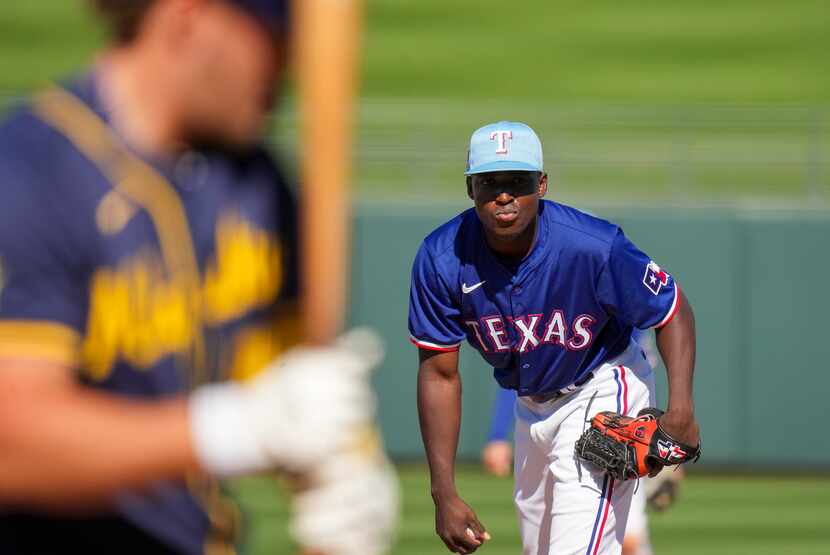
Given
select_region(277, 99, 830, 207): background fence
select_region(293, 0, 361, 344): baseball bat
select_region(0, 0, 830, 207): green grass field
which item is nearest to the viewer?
select_region(293, 0, 361, 344): baseball bat

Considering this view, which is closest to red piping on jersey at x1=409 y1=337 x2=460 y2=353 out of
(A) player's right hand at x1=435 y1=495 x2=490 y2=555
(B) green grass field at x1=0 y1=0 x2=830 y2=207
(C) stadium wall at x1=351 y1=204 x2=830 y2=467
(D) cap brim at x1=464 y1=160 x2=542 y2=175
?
(A) player's right hand at x1=435 y1=495 x2=490 y2=555

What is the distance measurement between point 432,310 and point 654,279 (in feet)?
2.88

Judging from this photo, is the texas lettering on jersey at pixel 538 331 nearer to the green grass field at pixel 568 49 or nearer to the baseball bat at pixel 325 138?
the baseball bat at pixel 325 138

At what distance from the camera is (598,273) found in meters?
5.37

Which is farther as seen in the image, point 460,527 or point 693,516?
point 693,516

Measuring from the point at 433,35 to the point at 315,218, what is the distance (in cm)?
2169

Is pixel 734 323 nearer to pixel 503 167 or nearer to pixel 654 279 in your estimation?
pixel 654 279

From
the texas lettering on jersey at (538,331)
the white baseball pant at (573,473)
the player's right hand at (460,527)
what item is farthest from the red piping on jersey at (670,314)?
the player's right hand at (460,527)

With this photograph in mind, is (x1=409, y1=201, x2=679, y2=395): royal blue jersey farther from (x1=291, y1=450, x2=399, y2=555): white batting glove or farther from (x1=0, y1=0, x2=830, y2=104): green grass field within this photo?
(x1=0, y1=0, x2=830, y2=104): green grass field

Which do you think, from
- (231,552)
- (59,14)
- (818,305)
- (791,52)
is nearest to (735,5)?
(791,52)

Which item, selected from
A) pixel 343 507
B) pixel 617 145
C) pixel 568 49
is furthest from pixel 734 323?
pixel 568 49

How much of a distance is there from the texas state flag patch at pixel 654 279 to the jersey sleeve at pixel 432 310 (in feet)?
2.47

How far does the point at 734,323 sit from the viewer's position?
37.5 feet

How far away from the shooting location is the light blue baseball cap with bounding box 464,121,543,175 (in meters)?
5.38
